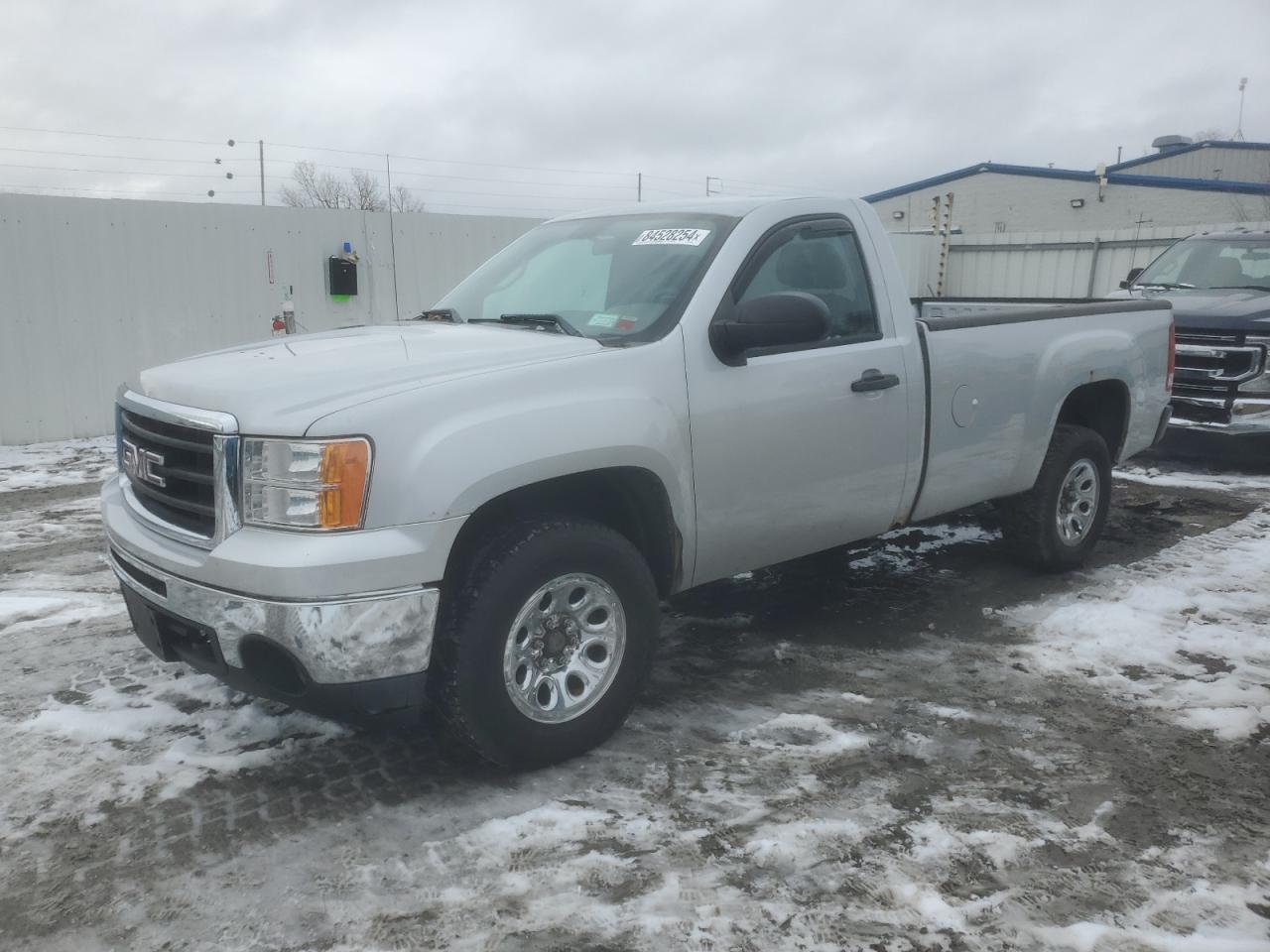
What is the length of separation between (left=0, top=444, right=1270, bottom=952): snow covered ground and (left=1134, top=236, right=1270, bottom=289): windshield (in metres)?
5.62

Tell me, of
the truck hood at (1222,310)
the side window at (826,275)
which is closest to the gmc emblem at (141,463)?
the side window at (826,275)

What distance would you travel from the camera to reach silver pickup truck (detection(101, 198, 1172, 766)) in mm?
2893

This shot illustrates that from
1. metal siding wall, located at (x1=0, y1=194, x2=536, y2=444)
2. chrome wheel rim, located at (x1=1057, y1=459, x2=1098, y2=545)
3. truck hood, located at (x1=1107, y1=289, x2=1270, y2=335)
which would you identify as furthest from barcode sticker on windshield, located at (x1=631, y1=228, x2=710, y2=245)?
metal siding wall, located at (x1=0, y1=194, x2=536, y2=444)

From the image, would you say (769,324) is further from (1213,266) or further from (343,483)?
(1213,266)

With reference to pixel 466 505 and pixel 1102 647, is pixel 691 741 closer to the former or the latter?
pixel 466 505

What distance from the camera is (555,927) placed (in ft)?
8.49

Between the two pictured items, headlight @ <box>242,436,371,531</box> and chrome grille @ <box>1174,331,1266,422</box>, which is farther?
chrome grille @ <box>1174,331,1266,422</box>

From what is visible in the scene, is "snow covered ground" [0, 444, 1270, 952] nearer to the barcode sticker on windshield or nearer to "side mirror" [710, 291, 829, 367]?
"side mirror" [710, 291, 829, 367]

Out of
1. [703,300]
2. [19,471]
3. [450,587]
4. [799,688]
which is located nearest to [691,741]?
[799,688]

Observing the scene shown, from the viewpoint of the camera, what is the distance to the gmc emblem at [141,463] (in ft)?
10.8

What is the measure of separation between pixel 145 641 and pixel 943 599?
3.70 meters

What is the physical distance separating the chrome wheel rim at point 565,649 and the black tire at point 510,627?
26 mm

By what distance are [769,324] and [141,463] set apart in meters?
2.18

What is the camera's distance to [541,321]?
3959 millimetres
